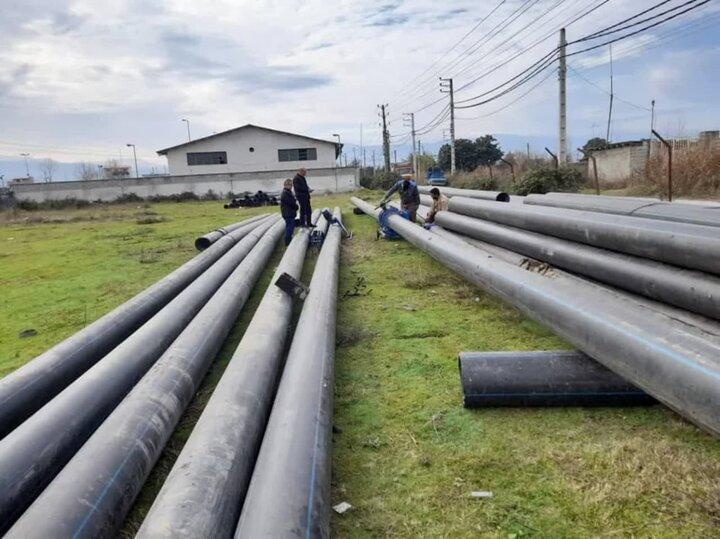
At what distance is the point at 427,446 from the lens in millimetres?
2998

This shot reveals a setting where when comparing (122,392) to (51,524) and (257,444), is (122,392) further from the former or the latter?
(51,524)

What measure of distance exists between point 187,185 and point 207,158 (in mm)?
5901

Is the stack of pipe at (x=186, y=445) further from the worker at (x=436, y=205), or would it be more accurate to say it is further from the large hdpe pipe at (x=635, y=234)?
the worker at (x=436, y=205)

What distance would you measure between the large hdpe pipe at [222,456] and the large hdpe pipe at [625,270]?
2.89 meters

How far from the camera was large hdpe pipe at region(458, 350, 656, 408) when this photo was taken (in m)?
3.25

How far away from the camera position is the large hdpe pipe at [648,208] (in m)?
4.71

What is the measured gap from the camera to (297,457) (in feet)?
7.72

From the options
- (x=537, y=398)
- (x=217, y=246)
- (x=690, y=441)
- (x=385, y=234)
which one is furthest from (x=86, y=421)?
(x=385, y=234)

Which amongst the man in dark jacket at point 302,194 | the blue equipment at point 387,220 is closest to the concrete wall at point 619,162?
the blue equipment at point 387,220

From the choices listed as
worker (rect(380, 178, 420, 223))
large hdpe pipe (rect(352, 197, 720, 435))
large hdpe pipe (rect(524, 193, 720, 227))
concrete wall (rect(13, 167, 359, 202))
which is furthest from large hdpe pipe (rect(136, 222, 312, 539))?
concrete wall (rect(13, 167, 359, 202))

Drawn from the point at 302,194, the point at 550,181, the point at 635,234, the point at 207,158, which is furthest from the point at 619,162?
the point at 207,158

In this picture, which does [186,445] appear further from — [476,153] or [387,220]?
[476,153]

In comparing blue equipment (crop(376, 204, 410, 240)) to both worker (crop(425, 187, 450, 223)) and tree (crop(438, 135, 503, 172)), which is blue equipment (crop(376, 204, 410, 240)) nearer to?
worker (crop(425, 187, 450, 223))

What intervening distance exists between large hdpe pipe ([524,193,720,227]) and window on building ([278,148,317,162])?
2926 centimetres
